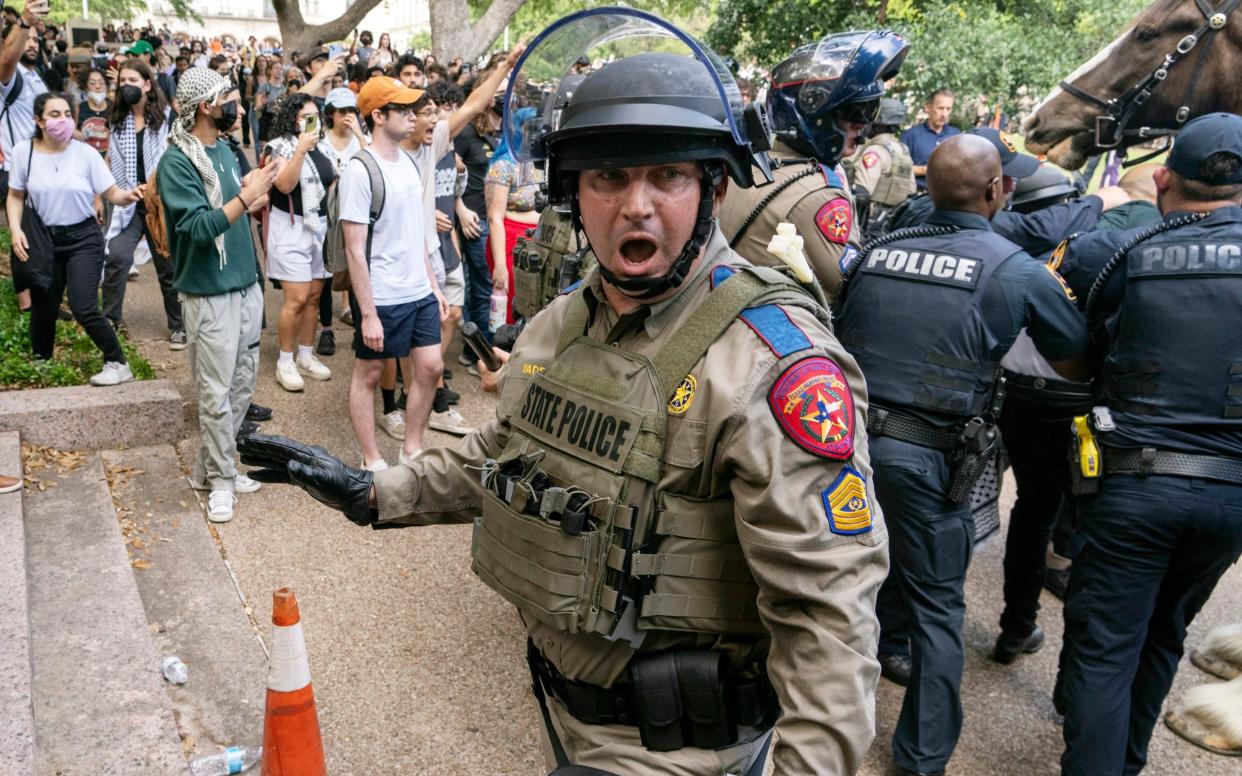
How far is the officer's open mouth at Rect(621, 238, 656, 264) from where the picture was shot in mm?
1975

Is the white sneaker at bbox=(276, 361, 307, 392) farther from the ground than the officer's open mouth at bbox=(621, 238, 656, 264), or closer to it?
closer to it

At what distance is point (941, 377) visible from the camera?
3.67 metres

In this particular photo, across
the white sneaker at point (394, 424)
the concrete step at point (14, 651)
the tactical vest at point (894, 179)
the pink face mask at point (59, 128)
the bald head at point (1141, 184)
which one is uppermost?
the pink face mask at point (59, 128)

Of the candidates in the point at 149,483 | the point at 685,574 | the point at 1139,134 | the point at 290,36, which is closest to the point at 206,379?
the point at 149,483

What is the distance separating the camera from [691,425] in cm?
184

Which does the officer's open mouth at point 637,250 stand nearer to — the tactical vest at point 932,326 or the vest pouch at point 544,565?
the vest pouch at point 544,565

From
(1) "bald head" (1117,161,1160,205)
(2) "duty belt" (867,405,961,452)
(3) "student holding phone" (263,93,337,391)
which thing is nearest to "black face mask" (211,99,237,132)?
(3) "student holding phone" (263,93,337,391)

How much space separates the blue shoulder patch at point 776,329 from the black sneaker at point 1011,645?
3.28 m

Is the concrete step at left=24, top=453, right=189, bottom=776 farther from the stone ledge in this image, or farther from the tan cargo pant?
the tan cargo pant

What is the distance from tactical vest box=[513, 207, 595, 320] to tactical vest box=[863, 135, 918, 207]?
4459mm

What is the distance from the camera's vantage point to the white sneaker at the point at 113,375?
6.09 metres

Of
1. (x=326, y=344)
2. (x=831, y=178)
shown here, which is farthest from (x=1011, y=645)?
(x=326, y=344)

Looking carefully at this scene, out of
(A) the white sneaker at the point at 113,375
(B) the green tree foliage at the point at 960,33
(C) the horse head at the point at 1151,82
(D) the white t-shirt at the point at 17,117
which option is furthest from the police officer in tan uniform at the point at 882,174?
(D) the white t-shirt at the point at 17,117

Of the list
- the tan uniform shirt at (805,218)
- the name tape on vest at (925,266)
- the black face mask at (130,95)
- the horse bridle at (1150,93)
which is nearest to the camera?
the name tape on vest at (925,266)
